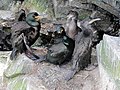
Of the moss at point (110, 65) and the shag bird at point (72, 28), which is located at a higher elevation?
the shag bird at point (72, 28)

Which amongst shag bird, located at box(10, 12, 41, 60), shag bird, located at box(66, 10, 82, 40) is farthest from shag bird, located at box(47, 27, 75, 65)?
shag bird, located at box(10, 12, 41, 60)

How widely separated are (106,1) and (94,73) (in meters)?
2.28

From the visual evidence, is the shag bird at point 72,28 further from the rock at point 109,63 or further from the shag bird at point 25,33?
the rock at point 109,63

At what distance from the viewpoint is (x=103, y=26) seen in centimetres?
824

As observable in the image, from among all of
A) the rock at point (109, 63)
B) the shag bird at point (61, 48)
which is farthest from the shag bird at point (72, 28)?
the rock at point (109, 63)

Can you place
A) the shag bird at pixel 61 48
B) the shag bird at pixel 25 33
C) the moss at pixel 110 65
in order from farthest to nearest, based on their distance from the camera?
the shag bird at pixel 25 33 → the shag bird at pixel 61 48 → the moss at pixel 110 65

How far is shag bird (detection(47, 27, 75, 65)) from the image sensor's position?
19.8 feet

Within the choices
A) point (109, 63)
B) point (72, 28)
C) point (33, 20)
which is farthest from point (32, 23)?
point (109, 63)

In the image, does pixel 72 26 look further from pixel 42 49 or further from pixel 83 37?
pixel 42 49

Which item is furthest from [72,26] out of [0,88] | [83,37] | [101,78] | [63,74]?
[0,88]

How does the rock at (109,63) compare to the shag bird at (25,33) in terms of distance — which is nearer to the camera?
the rock at (109,63)

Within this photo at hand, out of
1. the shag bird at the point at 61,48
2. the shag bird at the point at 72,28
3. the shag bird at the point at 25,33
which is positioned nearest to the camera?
the shag bird at the point at 61,48

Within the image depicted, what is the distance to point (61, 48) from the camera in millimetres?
6035

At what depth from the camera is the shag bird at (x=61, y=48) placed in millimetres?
6023
